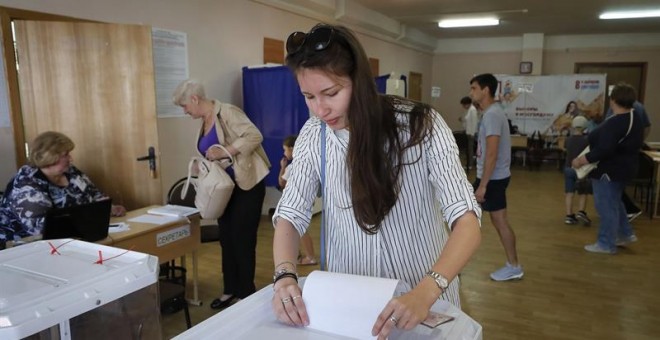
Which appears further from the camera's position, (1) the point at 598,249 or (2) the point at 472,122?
(2) the point at 472,122

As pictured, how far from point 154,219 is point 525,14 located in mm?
7161

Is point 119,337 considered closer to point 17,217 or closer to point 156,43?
point 17,217

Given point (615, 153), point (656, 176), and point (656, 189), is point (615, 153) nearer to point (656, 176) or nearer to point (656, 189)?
point (656, 189)

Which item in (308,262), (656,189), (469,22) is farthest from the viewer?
(469,22)

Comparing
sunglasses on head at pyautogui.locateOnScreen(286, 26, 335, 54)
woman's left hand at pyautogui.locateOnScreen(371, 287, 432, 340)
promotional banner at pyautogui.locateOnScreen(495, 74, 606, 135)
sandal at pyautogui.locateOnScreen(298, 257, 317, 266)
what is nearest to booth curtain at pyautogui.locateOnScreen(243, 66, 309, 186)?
sandal at pyautogui.locateOnScreen(298, 257, 317, 266)

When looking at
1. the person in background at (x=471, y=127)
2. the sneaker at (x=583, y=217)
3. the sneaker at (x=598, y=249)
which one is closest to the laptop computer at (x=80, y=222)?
the sneaker at (x=598, y=249)

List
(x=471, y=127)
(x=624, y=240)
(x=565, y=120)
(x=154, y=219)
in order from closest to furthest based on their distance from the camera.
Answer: (x=154, y=219), (x=624, y=240), (x=471, y=127), (x=565, y=120)

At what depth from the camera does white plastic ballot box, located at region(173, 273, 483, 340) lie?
0.84 metres

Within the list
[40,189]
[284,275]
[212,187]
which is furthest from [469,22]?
[284,275]

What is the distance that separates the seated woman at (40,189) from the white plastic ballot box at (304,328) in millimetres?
1778

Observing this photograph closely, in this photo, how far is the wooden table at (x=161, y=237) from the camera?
94.6 inches

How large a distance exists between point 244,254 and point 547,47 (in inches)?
386

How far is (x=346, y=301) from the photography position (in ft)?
2.78

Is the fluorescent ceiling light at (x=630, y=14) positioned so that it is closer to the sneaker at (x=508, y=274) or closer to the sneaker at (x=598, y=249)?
the sneaker at (x=598, y=249)
